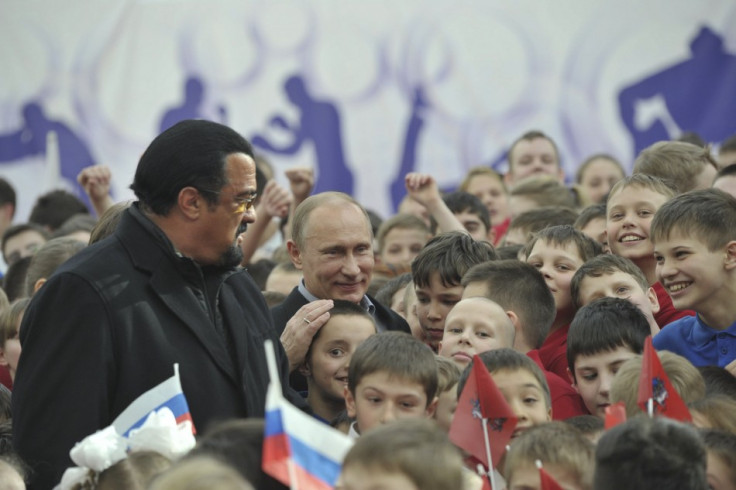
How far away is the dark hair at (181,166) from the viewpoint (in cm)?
434

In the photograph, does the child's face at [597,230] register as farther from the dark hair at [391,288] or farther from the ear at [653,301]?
the dark hair at [391,288]

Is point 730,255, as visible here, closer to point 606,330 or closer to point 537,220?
point 606,330

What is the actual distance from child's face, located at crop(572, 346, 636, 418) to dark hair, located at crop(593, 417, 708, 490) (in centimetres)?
167

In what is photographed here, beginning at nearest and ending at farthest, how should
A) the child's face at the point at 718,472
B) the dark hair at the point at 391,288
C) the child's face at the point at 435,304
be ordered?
1. the child's face at the point at 718,472
2. the child's face at the point at 435,304
3. the dark hair at the point at 391,288

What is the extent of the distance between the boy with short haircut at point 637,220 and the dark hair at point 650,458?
9.00 ft

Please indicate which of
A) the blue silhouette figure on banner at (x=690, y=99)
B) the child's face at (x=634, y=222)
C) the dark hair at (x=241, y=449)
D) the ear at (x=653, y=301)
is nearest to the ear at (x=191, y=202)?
the dark hair at (x=241, y=449)

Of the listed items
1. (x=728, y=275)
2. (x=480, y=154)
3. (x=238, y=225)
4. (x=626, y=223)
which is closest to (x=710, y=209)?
(x=728, y=275)

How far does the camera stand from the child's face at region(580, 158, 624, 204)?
878 cm

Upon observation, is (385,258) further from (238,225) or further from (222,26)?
(222,26)

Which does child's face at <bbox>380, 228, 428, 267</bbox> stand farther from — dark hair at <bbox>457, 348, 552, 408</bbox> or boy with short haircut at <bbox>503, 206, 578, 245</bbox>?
dark hair at <bbox>457, 348, 552, 408</bbox>

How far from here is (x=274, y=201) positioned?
691cm

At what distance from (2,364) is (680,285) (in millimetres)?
3128

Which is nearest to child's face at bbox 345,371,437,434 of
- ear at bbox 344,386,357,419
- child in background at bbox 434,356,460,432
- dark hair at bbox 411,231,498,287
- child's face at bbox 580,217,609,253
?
ear at bbox 344,386,357,419

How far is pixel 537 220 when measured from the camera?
22.5ft
